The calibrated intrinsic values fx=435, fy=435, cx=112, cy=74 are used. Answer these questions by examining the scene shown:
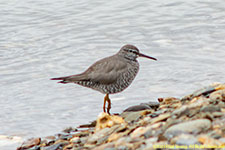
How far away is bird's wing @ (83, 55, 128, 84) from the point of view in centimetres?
841

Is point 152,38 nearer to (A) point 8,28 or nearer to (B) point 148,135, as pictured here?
(A) point 8,28

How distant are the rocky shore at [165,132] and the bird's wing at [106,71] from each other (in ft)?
4.76

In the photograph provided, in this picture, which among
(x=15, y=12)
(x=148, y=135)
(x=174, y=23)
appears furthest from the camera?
(x=15, y=12)

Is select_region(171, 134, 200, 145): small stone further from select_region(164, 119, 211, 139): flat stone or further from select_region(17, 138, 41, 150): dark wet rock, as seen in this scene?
select_region(17, 138, 41, 150): dark wet rock

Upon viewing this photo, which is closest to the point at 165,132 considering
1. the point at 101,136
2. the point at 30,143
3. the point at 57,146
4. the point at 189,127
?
the point at 189,127

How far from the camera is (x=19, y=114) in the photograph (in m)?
8.63

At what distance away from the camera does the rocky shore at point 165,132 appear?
4.49 meters

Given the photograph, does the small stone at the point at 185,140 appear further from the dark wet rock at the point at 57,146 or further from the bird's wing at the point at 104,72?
the bird's wing at the point at 104,72

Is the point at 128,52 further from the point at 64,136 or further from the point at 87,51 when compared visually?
the point at 87,51

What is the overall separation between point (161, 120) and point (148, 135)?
495mm

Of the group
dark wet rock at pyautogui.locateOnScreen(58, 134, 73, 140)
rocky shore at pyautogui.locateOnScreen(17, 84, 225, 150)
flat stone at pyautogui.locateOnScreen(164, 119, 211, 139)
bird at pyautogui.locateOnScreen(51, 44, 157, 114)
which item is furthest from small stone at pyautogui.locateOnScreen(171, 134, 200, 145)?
bird at pyautogui.locateOnScreen(51, 44, 157, 114)

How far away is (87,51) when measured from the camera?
12055 millimetres

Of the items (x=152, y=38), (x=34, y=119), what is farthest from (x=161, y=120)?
(x=152, y=38)

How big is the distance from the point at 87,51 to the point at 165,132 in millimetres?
7437
